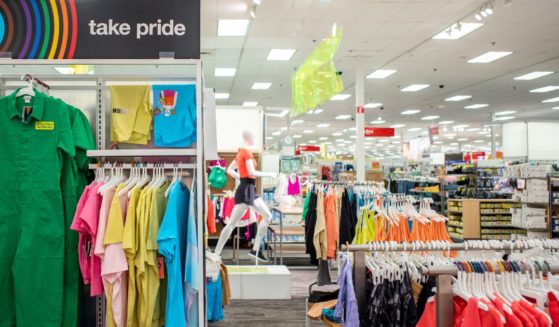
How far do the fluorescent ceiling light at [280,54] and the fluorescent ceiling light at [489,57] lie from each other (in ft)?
14.3

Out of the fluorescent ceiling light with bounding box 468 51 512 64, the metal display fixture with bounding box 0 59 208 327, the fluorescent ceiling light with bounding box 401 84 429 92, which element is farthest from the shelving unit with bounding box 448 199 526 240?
the metal display fixture with bounding box 0 59 208 327

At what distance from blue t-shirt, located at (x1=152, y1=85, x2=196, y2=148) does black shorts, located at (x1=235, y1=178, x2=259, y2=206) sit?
329cm

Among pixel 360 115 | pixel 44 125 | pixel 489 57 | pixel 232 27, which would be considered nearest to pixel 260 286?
pixel 44 125

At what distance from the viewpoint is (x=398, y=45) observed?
9547 mm

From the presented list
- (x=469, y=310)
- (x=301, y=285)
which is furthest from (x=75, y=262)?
(x=301, y=285)

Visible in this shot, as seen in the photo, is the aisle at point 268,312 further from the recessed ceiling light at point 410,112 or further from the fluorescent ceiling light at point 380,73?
the recessed ceiling light at point 410,112

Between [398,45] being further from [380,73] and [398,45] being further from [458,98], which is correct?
[458,98]

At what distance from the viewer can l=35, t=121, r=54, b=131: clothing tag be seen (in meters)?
2.53

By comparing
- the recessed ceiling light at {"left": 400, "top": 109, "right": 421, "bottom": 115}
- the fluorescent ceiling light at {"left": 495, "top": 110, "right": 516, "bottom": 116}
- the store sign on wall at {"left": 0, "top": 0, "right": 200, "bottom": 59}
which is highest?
the recessed ceiling light at {"left": 400, "top": 109, "right": 421, "bottom": 115}

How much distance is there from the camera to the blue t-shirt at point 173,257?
243 centimetres

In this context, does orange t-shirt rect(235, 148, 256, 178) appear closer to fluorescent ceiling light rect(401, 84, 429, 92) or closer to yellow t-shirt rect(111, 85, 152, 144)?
yellow t-shirt rect(111, 85, 152, 144)

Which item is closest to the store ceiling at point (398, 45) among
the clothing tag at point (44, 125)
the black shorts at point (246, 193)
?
the black shorts at point (246, 193)

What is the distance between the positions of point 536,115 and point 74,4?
2196 centimetres

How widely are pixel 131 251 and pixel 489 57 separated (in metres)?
10.3
